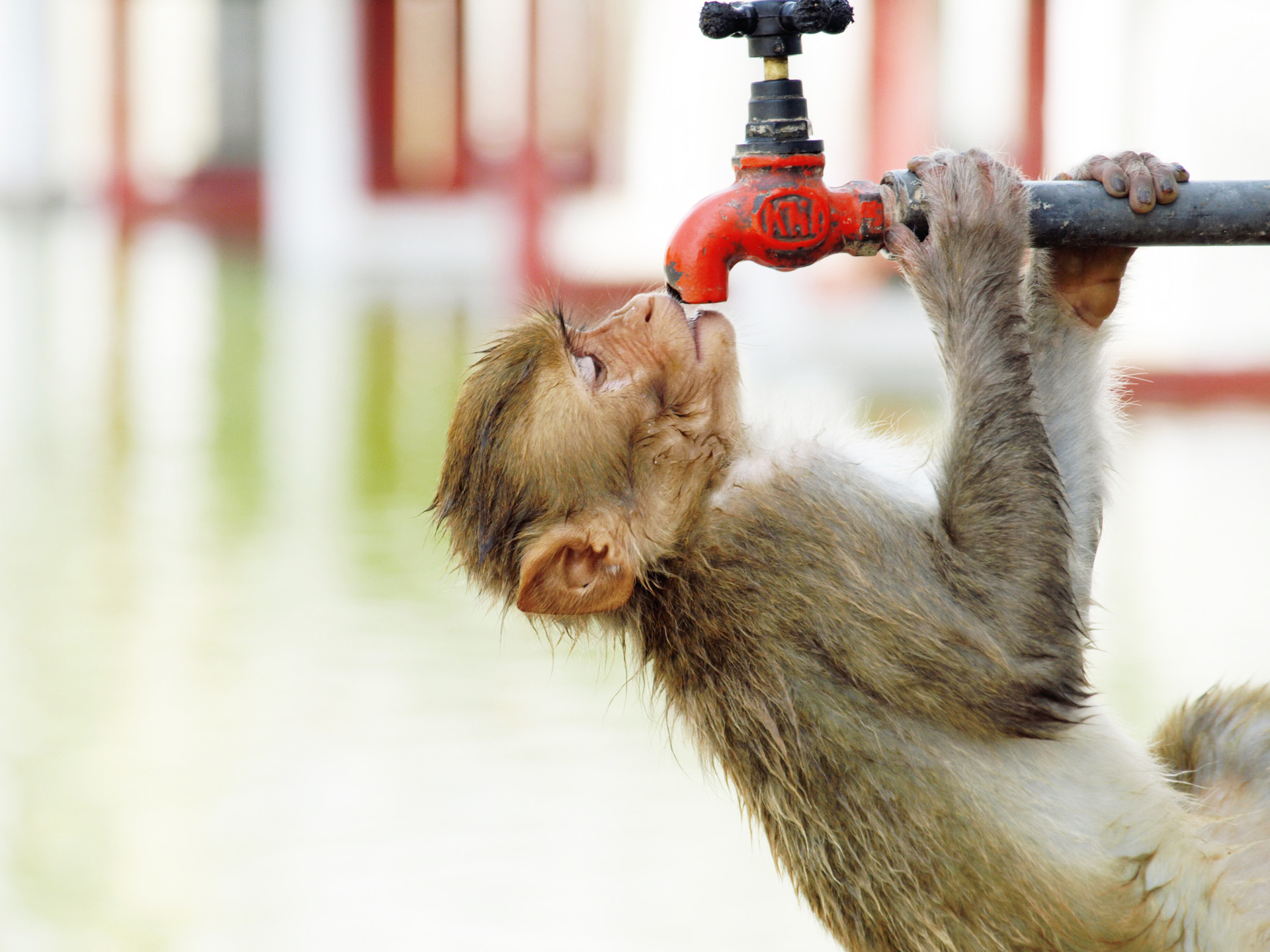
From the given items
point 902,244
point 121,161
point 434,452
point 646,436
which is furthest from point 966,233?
point 121,161

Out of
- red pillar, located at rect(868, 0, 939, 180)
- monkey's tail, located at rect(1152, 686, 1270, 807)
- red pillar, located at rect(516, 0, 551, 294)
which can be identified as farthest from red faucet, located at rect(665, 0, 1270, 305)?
red pillar, located at rect(516, 0, 551, 294)

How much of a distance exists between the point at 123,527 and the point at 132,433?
7.79 feet

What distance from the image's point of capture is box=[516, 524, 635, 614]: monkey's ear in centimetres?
257

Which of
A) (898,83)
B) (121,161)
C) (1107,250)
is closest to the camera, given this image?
(1107,250)

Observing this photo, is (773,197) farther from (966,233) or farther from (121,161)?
(121,161)

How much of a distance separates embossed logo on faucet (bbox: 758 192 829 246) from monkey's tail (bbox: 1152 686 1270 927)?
1.10 m

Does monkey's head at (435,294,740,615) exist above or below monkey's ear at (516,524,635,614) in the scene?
above

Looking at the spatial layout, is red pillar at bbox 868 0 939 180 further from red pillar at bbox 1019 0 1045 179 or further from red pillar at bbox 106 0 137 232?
red pillar at bbox 106 0 137 232

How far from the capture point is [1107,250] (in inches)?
102

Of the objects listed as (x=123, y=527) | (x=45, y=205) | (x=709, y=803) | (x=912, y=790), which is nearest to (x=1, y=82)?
(x=45, y=205)

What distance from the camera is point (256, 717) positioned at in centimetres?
495

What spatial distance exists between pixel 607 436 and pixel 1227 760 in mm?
1146

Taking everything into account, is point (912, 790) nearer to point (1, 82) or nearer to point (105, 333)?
point (105, 333)

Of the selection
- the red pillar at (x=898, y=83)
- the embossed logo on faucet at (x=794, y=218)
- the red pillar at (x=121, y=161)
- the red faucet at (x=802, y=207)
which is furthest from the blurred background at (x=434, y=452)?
the red pillar at (x=121, y=161)
